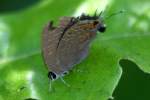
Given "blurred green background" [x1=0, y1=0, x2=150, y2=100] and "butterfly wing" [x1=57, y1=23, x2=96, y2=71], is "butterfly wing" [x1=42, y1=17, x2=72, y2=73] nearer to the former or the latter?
"butterfly wing" [x1=57, y1=23, x2=96, y2=71]

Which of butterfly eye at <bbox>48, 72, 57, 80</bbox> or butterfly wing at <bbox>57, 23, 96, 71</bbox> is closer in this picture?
butterfly wing at <bbox>57, 23, 96, 71</bbox>

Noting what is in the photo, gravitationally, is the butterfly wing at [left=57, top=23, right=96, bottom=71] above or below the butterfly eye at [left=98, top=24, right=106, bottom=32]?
below

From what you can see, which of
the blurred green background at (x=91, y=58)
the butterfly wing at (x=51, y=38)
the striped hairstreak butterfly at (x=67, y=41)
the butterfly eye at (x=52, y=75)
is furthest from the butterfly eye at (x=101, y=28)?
the butterfly eye at (x=52, y=75)

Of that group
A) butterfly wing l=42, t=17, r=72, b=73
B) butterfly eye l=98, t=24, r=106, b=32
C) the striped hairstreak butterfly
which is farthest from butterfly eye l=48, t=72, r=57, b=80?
butterfly eye l=98, t=24, r=106, b=32

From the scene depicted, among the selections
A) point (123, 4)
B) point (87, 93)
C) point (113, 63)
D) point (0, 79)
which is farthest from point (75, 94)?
point (123, 4)

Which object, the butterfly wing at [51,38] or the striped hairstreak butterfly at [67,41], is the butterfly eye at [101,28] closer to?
the striped hairstreak butterfly at [67,41]

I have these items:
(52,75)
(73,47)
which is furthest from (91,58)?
(52,75)
